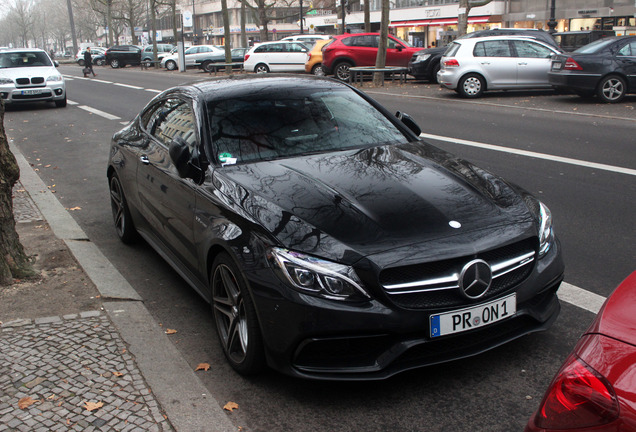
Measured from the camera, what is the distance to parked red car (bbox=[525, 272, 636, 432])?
1701 millimetres

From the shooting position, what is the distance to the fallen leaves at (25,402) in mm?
3346

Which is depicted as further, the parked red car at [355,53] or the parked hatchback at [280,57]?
the parked hatchback at [280,57]

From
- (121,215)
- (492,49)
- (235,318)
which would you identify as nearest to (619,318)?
(235,318)

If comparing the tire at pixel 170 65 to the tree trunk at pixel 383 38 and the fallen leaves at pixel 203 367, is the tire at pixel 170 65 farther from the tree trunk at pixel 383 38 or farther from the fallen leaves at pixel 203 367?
the fallen leaves at pixel 203 367

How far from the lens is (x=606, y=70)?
15.7 m

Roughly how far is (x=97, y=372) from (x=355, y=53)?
922 inches

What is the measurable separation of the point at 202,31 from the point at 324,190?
358ft

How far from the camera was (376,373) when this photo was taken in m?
3.25

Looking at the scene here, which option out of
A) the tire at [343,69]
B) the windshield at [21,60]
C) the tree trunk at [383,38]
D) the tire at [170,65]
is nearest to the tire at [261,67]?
the tire at [343,69]

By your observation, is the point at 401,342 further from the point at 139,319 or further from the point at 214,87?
the point at 214,87

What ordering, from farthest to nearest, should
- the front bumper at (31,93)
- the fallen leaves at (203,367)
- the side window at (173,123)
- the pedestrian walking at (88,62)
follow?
the pedestrian walking at (88,62)
the front bumper at (31,93)
the side window at (173,123)
the fallen leaves at (203,367)

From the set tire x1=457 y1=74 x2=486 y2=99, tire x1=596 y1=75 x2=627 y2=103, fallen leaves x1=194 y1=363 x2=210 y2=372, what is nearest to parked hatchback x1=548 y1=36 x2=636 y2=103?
tire x1=596 y1=75 x2=627 y2=103

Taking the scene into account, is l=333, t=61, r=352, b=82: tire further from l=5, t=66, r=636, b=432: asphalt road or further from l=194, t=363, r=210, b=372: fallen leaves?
l=194, t=363, r=210, b=372: fallen leaves

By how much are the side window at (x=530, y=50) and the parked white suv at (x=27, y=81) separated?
12904 millimetres
